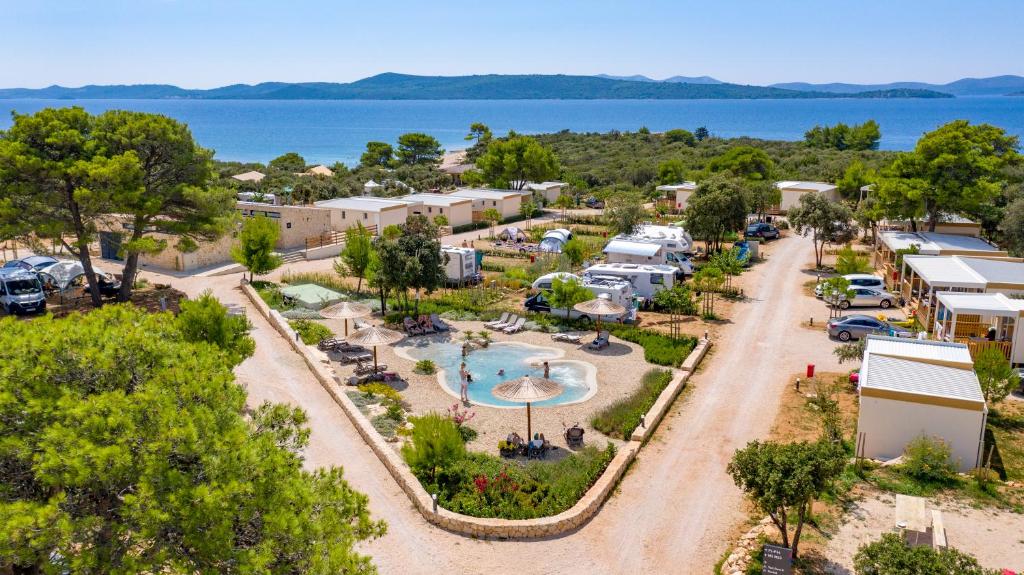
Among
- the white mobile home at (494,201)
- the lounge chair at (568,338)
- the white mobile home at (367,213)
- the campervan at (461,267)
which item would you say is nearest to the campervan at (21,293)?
the campervan at (461,267)

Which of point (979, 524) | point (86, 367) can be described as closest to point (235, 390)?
point (86, 367)

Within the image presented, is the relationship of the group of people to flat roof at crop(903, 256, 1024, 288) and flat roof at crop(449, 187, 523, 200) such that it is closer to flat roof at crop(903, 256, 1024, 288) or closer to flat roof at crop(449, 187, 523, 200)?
flat roof at crop(903, 256, 1024, 288)

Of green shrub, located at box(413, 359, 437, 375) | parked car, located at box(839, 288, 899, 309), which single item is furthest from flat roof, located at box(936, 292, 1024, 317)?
green shrub, located at box(413, 359, 437, 375)

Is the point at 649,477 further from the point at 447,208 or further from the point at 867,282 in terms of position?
the point at 447,208

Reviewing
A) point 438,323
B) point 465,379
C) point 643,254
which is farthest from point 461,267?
point 465,379

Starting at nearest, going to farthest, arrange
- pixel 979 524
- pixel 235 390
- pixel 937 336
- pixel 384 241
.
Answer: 1. pixel 235 390
2. pixel 979 524
3. pixel 937 336
4. pixel 384 241

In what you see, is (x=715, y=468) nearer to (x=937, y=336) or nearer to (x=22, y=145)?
→ (x=937, y=336)

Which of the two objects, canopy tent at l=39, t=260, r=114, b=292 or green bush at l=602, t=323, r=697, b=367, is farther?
canopy tent at l=39, t=260, r=114, b=292
